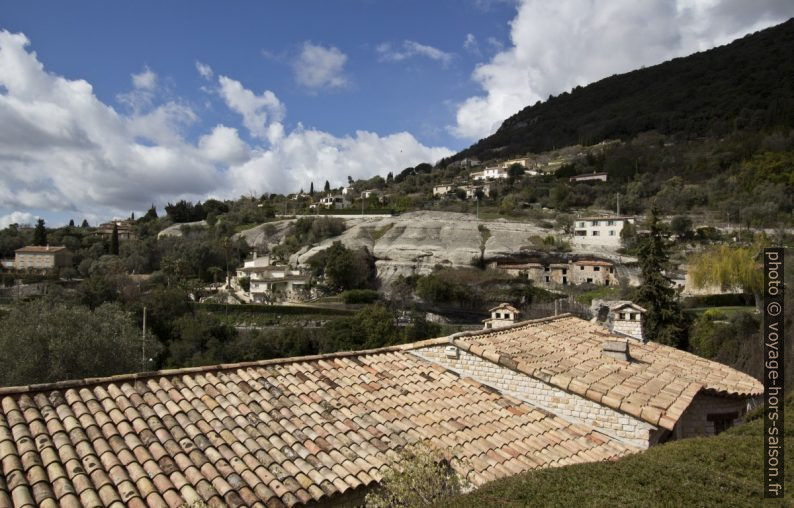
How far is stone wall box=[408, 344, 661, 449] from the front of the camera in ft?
26.8

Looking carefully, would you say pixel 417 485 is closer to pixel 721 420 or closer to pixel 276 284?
pixel 721 420

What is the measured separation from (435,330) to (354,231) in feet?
124

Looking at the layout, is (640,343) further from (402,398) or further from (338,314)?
(338,314)

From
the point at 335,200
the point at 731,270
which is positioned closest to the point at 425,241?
the point at 731,270

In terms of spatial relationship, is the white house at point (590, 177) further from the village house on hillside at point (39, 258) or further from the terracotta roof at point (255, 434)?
the terracotta roof at point (255, 434)

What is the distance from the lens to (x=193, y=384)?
7559 millimetres

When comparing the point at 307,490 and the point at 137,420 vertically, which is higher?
the point at 137,420

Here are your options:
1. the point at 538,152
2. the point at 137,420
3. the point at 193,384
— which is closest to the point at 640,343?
the point at 193,384

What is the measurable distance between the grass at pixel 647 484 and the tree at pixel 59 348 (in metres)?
23.8

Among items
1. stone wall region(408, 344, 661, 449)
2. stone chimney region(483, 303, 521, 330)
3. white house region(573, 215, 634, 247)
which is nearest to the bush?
white house region(573, 215, 634, 247)

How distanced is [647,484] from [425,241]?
2640 inches

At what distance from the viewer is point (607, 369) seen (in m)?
10.3

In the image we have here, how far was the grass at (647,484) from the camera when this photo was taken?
457 cm

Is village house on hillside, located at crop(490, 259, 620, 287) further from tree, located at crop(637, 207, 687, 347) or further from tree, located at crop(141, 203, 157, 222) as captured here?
tree, located at crop(141, 203, 157, 222)
